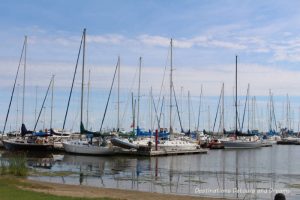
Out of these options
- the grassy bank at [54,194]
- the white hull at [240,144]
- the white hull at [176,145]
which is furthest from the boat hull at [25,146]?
the white hull at [240,144]

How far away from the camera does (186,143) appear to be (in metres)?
71.1

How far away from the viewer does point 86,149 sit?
196 ft

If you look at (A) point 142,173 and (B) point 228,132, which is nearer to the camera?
(A) point 142,173

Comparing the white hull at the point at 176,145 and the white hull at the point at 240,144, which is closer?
the white hull at the point at 176,145

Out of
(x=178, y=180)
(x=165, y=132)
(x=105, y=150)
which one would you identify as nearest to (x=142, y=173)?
(x=178, y=180)

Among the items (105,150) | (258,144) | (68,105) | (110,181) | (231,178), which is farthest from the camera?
(258,144)

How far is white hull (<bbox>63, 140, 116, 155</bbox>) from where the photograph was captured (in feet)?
194

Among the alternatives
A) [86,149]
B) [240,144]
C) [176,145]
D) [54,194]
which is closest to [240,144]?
[240,144]

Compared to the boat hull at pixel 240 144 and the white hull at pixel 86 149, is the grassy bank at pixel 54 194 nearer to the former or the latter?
the white hull at pixel 86 149

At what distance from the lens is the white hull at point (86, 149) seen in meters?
59.2

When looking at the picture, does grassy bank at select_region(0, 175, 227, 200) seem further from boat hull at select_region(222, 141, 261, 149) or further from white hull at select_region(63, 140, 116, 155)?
boat hull at select_region(222, 141, 261, 149)

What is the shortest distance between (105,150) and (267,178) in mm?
25336

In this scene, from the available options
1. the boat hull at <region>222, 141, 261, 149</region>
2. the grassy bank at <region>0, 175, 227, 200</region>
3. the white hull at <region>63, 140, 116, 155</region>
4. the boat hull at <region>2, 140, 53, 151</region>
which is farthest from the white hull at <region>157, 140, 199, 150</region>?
the grassy bank at <region>0, 175, 227, 200</region>

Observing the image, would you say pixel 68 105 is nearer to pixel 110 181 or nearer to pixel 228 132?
pixel 110 181
